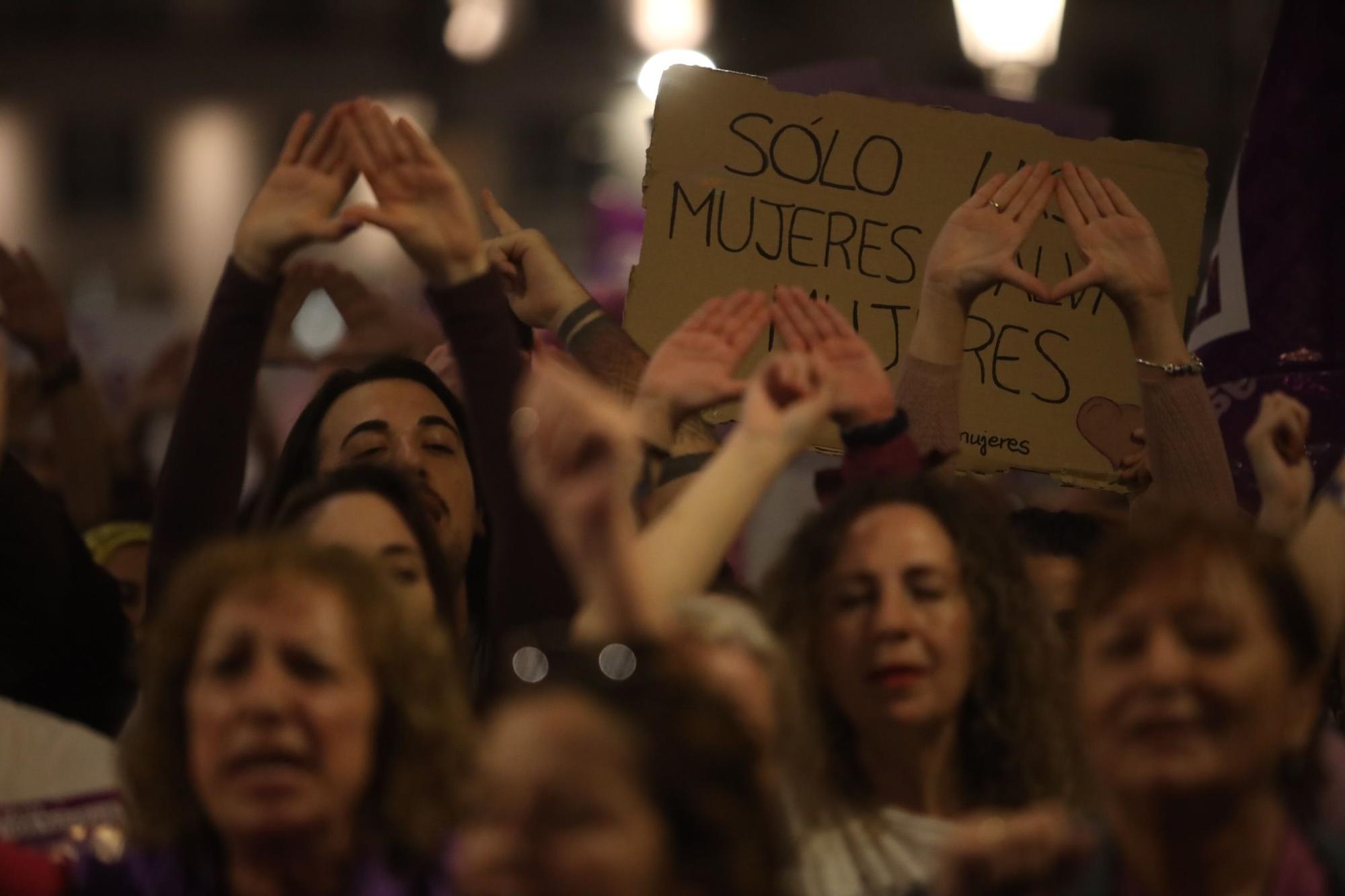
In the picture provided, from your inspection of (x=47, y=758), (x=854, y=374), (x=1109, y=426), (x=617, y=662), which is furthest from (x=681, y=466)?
(x=617, y=662)

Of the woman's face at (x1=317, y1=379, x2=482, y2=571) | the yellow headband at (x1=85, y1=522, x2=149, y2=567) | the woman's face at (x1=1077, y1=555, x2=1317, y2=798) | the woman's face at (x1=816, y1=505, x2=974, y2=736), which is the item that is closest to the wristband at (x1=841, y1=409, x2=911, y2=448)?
the woman's face at (x1=816, y1=505, x2=974, y2=736)

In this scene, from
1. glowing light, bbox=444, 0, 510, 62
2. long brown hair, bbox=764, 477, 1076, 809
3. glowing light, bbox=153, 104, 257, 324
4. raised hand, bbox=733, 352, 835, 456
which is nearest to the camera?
raised hand, bbox=733, 352, 835, 456

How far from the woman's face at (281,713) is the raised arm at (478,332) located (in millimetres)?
621

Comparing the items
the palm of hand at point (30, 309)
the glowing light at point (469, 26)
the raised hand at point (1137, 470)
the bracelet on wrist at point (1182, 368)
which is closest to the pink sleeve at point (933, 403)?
the bracelet on wrist at point (1182, 368)

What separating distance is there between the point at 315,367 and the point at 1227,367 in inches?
84.7

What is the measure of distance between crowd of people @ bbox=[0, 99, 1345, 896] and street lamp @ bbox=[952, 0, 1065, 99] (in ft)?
11.6

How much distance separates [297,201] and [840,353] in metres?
0.86

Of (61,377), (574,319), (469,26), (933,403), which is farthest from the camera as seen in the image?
(469,26)

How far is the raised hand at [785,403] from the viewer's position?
290 cm

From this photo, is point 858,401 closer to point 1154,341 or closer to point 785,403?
point 785,403

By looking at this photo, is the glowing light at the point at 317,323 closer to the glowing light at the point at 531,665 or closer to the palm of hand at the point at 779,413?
the palm of hand at the point at 779,413

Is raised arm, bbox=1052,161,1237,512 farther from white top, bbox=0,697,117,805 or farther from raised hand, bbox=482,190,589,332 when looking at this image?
white top, bbox=0,697,117,805

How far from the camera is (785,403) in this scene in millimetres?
2988

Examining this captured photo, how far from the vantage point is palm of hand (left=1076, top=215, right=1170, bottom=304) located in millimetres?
3699
